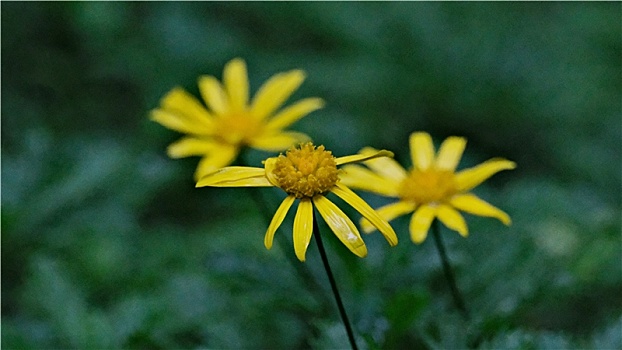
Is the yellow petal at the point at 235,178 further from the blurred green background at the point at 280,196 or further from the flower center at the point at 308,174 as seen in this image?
the blurred green background at the point at 280,196

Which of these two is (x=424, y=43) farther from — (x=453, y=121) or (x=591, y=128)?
(x=591, y=128)

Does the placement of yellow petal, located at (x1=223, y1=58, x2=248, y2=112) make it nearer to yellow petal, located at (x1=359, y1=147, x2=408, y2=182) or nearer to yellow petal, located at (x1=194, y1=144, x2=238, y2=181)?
yellow petal, located at (x1=194, y1=144, x2=238, y2=181)

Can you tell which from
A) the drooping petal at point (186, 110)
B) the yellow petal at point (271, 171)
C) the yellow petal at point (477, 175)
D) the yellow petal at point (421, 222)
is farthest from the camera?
the drooping petal at point (186, 110)

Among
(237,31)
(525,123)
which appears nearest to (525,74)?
(525,123)

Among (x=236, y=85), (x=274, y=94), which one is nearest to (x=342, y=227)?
(x=274, y=94)

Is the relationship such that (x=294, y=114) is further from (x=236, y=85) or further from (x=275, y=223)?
(x=275, y=223)

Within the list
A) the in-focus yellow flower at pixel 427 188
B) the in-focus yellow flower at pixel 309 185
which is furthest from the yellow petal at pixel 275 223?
the in-focus yellow flower at pixel 427 188

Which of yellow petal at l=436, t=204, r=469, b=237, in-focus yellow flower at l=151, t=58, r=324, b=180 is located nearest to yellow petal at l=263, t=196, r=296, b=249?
yellow petal at l=436, t=204, r=469, b=237
